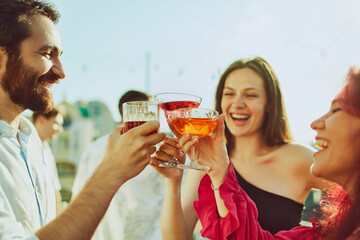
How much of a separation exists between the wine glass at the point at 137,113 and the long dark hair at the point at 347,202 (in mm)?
966

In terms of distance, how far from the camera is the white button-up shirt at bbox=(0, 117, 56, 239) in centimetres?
133

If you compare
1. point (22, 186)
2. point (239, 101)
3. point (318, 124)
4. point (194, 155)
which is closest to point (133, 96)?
point (239, 101)

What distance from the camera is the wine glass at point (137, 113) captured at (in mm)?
1711

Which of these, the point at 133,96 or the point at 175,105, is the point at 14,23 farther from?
the point at 133,96

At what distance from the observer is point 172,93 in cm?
193

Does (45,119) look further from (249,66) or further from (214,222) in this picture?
(214,222)

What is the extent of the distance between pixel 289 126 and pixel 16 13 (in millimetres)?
2387

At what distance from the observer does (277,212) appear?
97.5 inches

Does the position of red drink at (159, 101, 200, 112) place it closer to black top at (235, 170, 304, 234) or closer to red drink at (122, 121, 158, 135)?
red drink at (122, 121, 158, 135)

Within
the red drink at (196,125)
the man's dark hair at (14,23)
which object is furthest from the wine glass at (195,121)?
the man's dark hair at (14,23)

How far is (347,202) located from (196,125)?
35.1 inches

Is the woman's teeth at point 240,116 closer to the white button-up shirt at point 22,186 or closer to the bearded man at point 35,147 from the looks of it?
the bearded man at point 35,147

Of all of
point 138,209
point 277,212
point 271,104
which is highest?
point 271,104

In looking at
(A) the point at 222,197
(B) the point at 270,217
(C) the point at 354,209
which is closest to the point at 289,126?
(B) the point at 270,217
